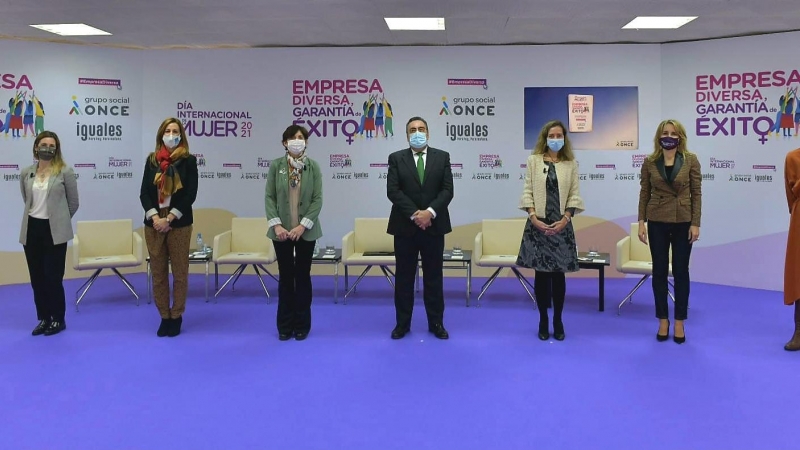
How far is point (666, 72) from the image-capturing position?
7.02 metres

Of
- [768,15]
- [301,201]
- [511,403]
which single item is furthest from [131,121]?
[768,15]

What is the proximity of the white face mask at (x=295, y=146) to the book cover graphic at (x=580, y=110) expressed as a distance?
394cm

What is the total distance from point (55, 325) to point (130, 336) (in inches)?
24.8

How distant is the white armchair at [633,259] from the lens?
5344mm

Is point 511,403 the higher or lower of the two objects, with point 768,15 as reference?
lower

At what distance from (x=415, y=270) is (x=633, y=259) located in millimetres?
2622

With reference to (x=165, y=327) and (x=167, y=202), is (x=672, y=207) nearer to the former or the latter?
(x=167, y=202)

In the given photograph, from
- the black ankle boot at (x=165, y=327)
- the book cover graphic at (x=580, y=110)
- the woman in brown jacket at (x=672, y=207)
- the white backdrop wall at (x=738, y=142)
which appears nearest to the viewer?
the woman in brown jacket at (x=672, y=207)

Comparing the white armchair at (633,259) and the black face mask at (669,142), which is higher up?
the black face mask at (669,142)

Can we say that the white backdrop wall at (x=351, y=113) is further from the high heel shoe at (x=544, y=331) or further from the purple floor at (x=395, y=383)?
the high heel shoe at (x=544, y=331)

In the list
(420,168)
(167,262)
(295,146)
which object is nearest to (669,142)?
(420,168)

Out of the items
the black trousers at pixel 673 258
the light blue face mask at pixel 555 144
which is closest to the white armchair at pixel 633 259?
the black trousers at pixel 673 258

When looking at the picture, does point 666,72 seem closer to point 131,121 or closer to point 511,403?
point 511,403

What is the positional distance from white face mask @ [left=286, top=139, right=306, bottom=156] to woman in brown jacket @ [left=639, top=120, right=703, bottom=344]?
2503 millimetres
